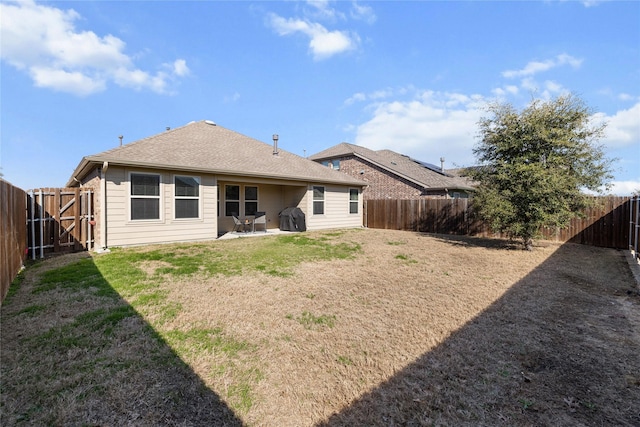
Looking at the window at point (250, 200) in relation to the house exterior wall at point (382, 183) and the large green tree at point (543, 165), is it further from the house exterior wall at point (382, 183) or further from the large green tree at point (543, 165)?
the large green tree at point (543, 165)

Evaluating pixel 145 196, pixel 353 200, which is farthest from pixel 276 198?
pixel 145 196

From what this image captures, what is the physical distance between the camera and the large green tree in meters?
8.61

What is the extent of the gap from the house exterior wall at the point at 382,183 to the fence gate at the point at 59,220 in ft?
49.6

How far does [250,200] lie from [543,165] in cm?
1130

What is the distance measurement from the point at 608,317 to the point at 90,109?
2059 cm

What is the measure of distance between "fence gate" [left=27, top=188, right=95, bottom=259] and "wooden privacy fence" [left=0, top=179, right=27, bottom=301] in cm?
88

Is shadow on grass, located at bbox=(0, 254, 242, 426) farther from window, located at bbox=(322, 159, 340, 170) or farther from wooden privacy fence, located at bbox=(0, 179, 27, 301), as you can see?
window, located at bbox=(322, 159, 340, 170)

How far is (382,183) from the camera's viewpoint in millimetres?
19719

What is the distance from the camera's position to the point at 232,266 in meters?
6.70

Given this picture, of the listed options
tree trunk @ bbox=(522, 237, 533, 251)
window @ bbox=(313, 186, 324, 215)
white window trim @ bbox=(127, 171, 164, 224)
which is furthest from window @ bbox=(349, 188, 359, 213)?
white window trim @ bbox=(127, 171, 164, 224)

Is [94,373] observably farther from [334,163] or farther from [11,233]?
[334,163]

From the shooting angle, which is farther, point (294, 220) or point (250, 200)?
point (294, 220)

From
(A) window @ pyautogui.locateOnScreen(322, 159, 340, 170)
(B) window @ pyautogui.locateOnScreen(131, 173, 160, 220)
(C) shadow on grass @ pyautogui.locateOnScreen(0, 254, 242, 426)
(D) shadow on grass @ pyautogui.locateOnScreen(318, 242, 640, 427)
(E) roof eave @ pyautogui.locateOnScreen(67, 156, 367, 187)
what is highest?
(A) window @ pyautogui.locateOnScreen(322, 159, 340, 170)

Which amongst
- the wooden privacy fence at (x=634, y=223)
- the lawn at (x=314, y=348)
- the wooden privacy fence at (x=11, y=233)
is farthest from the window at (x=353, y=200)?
the wooden privacy fence at (x=11, y=233)
